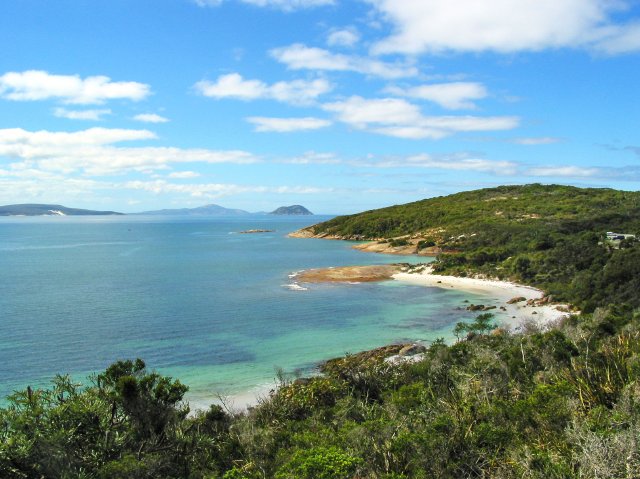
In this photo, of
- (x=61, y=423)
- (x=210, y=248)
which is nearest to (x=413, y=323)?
(x=61, y=423)

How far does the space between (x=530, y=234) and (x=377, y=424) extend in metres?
83.3

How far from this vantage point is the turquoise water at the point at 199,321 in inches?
1375

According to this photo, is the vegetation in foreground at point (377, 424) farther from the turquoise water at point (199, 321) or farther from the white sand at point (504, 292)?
the white sand at point (504, 292)

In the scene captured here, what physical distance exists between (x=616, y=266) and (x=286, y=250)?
262ft

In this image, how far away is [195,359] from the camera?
36.6 meters

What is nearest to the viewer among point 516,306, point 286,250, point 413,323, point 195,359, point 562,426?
point 562,426

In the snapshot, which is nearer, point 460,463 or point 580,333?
point 460,463

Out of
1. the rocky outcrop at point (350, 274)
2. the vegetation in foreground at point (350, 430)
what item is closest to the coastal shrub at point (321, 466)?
the vegetation in foreground at point (350, 430)

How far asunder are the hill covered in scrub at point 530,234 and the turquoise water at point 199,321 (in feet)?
46.4

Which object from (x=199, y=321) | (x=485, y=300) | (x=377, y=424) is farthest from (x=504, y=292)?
(x=377, y=424)

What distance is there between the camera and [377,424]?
1611 cm

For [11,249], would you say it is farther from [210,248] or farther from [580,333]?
[580,333]

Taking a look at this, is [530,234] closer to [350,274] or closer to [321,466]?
[350,274]

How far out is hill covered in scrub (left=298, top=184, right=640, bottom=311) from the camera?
A: 56.2 meters
